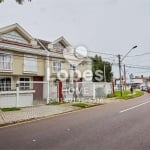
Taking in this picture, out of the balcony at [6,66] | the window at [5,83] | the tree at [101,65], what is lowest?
the window at [5,83]

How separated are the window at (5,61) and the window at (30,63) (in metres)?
2.11

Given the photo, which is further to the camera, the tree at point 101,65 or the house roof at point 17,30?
the tree at point 101,65

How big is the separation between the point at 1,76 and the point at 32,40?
5.97 metres

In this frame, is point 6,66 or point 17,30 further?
point 17,30

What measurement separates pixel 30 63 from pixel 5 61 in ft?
11.2

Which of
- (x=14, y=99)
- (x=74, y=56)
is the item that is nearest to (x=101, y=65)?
(x=74, y=56)

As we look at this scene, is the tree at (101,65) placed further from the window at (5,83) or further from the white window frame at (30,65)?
the window at (5,83)

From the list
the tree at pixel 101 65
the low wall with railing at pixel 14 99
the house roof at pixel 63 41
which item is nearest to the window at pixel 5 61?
the low wall with railing at pixel 14 99

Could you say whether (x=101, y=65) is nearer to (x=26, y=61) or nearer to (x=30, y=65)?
(x=30, y=65)

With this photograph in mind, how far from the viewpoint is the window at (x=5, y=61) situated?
27047 mm

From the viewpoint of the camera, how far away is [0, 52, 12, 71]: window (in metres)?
27.0

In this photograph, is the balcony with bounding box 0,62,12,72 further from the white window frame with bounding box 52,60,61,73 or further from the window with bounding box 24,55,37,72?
the white window frame with bounding box 52,60,61,73

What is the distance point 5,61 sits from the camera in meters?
27.4

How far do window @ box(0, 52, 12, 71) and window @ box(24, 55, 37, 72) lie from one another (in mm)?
2111
